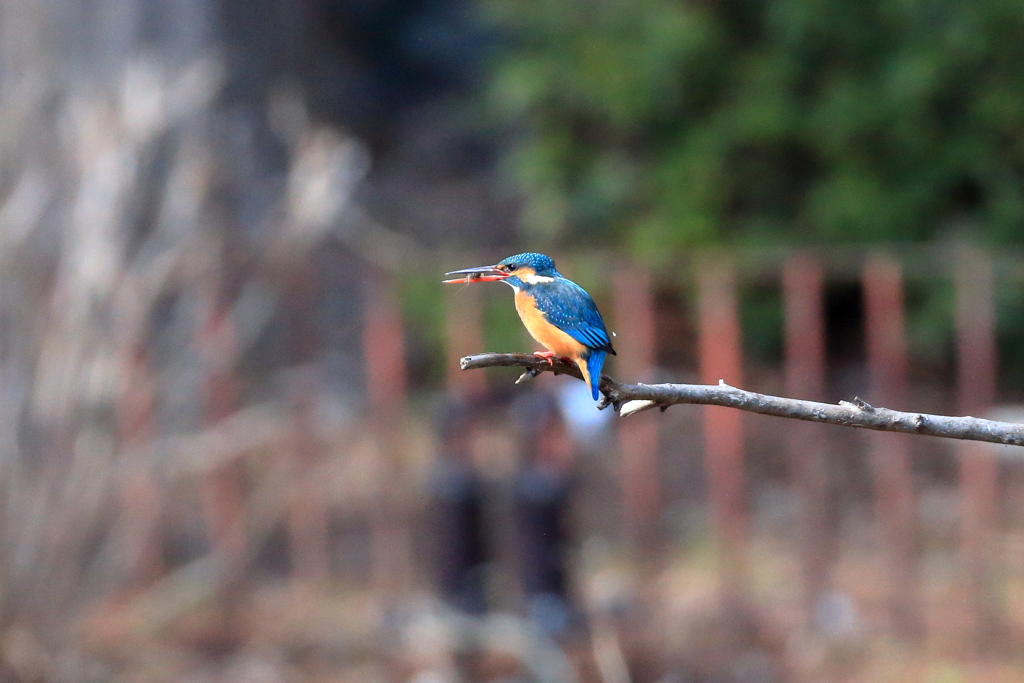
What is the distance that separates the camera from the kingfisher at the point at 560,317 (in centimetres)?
123

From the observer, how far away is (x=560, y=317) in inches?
51.0

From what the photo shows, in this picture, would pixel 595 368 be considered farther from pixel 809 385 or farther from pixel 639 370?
pixel 809 385

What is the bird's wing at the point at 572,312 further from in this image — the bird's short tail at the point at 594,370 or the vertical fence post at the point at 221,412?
the vertical fence post at the point at 221,412

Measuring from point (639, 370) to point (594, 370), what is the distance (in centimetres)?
356

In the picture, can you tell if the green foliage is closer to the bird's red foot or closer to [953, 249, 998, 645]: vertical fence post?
[953, 249, 998, 645]: vertical fence post

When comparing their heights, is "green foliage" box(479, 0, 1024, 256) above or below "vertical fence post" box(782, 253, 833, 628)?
above

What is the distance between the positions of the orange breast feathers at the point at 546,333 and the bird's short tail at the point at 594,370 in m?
0.01

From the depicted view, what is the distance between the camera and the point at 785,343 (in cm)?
678

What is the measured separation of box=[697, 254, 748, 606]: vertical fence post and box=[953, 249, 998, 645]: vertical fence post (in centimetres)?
96

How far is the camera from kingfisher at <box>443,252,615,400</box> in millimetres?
1234

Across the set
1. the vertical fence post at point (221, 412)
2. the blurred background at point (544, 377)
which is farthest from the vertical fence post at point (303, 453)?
the vertical fence post at point (221, 412)

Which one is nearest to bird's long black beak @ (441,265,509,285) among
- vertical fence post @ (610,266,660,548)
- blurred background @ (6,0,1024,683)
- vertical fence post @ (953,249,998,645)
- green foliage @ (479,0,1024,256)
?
blurred background @ (6,0,1024,683)

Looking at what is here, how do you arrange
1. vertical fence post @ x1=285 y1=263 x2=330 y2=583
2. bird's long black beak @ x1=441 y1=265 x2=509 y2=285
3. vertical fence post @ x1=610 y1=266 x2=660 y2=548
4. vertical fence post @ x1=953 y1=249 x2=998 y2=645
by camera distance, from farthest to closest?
1. vertical fence post @ x1=285 y1=263 x2=330 y2=583
2. vertical fence post @ x1=610 y1=266 x2=660 y2=548
3. vertical fence post @ x1=953 y1=249 x2=998 y2=645
4. bird's long black beak @ x1=441 y1=265 x2=509 y2=285

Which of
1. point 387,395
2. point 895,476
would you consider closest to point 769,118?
point 895,476
